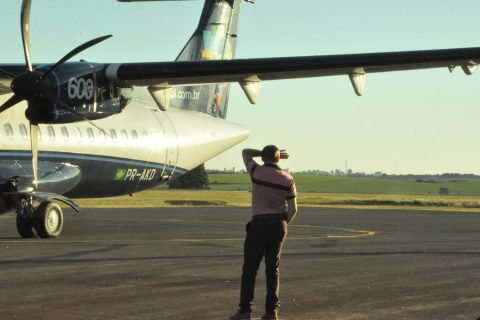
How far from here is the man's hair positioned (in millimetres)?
9953

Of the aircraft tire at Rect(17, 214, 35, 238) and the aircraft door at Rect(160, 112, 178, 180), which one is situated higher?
the aircraft door at Rect(160, 112, 178, 180)

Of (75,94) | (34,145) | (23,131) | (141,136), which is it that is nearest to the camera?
(75,94)

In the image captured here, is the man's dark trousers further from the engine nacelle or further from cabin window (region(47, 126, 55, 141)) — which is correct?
cabin window (region(47, 126, 55, 141))

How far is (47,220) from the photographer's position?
21766 mm

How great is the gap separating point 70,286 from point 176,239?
9372mm

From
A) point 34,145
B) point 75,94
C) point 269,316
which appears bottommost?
point 269,316

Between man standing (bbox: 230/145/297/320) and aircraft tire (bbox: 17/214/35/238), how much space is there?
1307cm

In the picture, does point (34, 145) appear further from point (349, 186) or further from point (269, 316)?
point (349, 186)

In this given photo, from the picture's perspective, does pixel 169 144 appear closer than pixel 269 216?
No

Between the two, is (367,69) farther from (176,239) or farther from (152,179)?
(152,179)

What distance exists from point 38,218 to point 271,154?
1287 centimetres

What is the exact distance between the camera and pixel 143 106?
2733 cm

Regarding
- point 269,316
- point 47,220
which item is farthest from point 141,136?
point 269,316

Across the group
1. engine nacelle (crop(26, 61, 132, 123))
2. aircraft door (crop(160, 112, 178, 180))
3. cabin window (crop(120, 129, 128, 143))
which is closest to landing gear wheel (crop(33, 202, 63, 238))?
engine nacelle (crop(26, 61, 132, 123))
